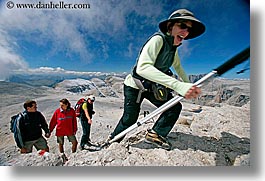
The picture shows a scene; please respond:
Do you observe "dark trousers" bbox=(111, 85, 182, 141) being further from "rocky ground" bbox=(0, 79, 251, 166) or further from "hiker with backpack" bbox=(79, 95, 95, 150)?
"hiker with backpack" bbox=(79, 95, 95, 150)

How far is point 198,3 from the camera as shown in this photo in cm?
180

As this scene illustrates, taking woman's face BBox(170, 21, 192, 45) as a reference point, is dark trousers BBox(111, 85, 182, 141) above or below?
below

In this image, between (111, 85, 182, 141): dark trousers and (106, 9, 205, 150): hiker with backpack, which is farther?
(111, 85, 182, 141): dark trousers

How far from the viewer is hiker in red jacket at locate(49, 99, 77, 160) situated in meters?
1.79

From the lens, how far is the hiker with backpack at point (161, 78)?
1645 millimetres

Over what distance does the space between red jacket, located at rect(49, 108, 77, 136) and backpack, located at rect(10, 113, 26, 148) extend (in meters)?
0.19

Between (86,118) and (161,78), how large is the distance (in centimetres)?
55

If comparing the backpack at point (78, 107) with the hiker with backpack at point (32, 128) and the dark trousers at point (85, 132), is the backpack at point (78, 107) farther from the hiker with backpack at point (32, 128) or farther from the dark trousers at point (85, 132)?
the hiker with backpack at point (32, 128)

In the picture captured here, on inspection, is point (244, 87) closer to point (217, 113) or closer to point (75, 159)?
point (217, 113)

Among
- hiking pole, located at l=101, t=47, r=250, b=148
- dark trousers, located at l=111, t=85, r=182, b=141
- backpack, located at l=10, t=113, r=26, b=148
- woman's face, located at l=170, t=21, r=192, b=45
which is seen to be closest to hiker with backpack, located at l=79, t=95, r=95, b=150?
hiking pole, located at l=101, t=47, r=250, b=148

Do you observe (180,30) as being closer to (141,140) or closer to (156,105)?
(156,105)

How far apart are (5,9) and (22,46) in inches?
9.6

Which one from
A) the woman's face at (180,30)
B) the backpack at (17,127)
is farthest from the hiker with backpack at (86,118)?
the woman's face at (180,30)

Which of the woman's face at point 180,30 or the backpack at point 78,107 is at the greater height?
the woman's face at point 180,30
